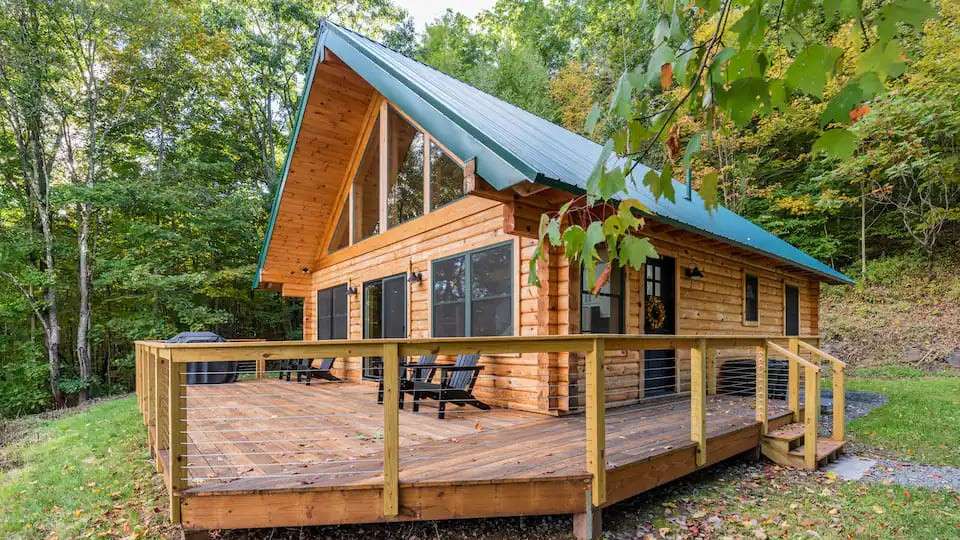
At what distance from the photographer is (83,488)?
4176 millimetres

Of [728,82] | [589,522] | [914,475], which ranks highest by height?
[728,82]

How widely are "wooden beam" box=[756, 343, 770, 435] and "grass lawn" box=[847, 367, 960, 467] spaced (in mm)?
1415

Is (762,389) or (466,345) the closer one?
(466,345)

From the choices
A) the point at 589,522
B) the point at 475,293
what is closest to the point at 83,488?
the point at 475,293

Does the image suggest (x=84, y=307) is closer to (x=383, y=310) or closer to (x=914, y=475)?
(x=383, y=310)

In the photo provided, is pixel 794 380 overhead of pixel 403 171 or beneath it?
beneath

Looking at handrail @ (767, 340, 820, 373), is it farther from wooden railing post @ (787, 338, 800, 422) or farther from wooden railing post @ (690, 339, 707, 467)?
wooden railing post @ (690, 339, 707, 467)

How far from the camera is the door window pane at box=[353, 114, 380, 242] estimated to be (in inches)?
327

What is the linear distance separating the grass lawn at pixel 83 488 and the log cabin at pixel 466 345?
500mm

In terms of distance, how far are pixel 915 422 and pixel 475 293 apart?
229 inches

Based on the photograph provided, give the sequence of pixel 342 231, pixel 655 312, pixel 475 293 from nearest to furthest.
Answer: pixel 475 293 < pixel 655 312 < pixel 342 231

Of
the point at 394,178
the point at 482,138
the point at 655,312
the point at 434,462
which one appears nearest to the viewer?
the point at 434,462

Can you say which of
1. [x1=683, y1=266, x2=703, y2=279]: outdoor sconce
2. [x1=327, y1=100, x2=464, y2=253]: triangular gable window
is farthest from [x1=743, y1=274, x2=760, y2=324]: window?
[x1=327, y1=100, x2=464, y2=253]: triangular gable window

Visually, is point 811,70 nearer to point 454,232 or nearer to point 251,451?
point 251,451
